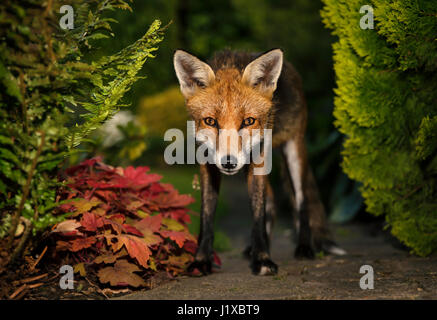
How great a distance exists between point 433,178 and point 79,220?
2982 millimetres

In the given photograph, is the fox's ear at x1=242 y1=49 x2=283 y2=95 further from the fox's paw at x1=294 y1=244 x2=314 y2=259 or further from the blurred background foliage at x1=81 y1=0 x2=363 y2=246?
the fox's paw at x1=294 y1=244 x2=314 y2=259

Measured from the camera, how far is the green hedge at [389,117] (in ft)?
12.5

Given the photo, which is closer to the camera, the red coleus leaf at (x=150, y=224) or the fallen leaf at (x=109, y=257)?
the fallen leaf at (x=109, y=257)

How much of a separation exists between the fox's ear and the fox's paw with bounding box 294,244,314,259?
1.59 metres

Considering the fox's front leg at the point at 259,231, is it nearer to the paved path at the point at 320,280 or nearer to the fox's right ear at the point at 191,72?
the paved path at the point at 320,280

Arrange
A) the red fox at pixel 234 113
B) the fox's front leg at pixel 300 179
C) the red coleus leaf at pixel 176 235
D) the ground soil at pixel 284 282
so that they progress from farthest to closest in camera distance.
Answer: the fox's front leg at pixel 300 179 < the red fox at pixel 234 113 < the red coleus leaf at pixel 176 235 < the ground soil at pixel 284 282

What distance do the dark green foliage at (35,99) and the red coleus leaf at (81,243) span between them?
464 millimetres

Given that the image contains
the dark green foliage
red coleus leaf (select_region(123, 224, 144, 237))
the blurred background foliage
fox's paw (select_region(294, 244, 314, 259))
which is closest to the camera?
the dark green foliage

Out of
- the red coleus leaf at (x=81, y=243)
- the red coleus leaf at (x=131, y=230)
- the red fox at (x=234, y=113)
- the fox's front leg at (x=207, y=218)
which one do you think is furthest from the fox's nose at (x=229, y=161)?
the red coleus leaf at (x=81, y=243)

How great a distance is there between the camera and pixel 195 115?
378 cm

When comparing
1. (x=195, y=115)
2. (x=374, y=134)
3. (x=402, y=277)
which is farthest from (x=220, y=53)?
(x=402, y=277)

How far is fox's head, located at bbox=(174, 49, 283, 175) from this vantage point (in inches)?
138

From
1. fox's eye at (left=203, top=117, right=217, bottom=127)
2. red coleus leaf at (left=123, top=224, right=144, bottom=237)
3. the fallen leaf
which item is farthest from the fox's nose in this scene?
the fallen leaf

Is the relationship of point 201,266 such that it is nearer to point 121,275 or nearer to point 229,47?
point 121,275
